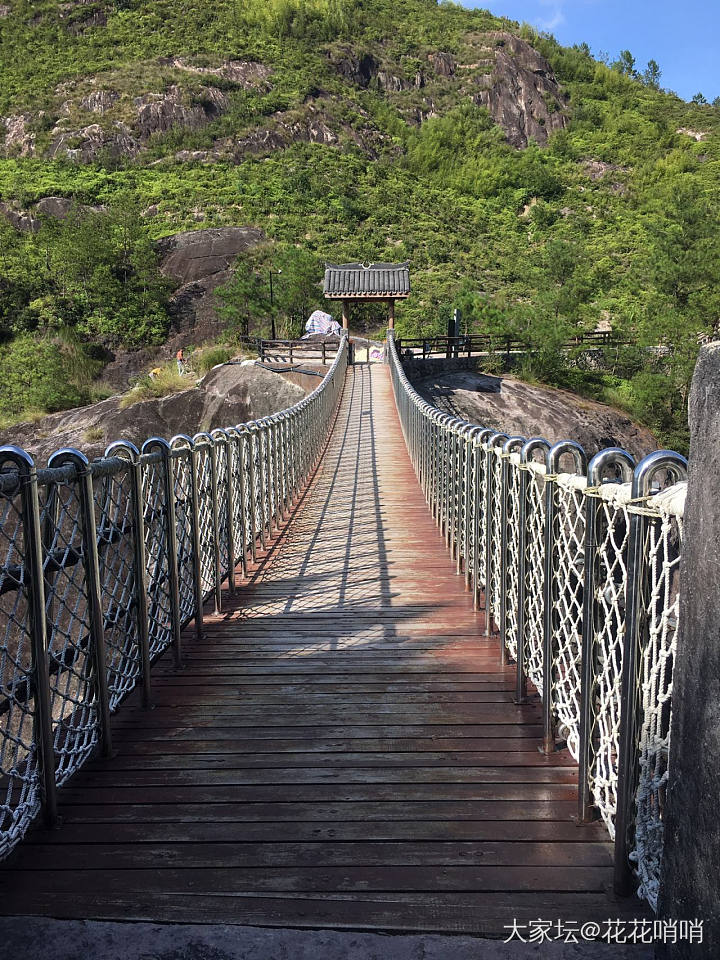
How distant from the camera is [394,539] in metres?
7.34

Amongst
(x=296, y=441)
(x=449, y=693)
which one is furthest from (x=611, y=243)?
(x=449, y=693)

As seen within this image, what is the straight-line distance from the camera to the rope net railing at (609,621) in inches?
78.2

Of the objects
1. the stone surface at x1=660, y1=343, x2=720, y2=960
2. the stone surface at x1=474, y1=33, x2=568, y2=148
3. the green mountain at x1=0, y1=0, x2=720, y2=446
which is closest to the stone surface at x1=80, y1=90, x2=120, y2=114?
the green mountain at x1=0, y1=0, x2=720, y2=446

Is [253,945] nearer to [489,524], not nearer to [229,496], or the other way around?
[489,524]

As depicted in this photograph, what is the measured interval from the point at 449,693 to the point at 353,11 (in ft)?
360

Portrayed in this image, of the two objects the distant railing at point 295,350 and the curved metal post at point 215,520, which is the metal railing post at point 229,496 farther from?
the distant railing at point 295,350

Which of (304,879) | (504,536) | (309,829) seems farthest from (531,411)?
(304,879)

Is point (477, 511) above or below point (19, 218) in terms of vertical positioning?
below

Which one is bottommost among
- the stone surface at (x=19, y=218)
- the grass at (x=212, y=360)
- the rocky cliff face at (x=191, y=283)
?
the grass at (x=212, y=360)

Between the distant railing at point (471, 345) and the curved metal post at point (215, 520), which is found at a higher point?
the distant railing at point (471, 345)

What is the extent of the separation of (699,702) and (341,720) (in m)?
2.01

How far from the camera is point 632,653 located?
2072mm

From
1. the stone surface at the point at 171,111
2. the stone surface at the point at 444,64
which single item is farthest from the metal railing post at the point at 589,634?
the stone surface at the point at 444,64

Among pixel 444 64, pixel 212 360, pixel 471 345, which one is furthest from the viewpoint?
pixel 444 64
